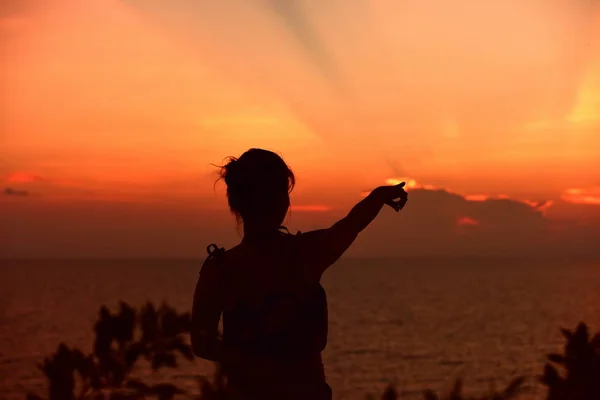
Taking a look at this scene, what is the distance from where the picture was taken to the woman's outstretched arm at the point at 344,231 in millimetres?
3148

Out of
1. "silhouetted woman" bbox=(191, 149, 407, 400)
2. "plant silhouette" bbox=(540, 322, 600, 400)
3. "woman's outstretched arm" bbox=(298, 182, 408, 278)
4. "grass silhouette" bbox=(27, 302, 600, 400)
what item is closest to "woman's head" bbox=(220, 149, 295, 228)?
"silhouetted woman" bbox=(191, 149, 407, 400)

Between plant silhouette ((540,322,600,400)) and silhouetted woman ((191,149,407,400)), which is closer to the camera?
plant silhouette ((540,322,600,400))

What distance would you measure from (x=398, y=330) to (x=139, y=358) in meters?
92.5

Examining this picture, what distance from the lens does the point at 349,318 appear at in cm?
10550

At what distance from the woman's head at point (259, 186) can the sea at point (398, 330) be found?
1650 centimetres

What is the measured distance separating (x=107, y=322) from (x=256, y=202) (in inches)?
40.4

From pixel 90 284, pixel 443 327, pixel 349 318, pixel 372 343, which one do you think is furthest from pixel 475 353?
pixel 90 284

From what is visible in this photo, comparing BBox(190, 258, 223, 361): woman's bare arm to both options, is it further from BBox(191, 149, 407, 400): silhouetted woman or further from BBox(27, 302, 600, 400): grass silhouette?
BBox(27, 302, 600, 400): grass silhouette

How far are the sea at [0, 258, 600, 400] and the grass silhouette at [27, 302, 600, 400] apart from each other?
56.6 feet

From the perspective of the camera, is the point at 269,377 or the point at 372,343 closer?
the point at 269,377

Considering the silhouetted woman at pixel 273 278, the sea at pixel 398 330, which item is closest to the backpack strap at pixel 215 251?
the silhouetted woman at pixel 273 278

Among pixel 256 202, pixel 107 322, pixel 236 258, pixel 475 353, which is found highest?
pixel 256 202

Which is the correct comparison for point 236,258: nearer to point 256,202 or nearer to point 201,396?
point 256,202

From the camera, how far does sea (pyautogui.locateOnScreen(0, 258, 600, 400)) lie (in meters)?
60.0
